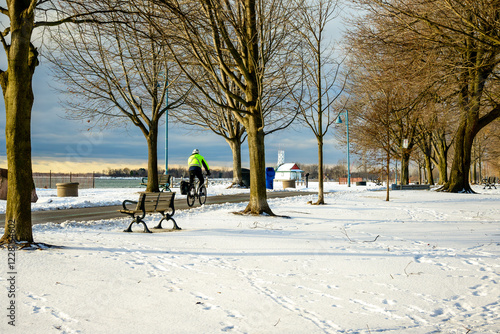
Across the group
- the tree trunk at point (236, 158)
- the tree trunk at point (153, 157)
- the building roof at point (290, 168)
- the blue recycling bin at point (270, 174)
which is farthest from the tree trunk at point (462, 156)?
the building roof at point (290, 168)

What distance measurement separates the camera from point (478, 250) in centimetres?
677

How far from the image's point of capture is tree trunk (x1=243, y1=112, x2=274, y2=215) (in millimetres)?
11273

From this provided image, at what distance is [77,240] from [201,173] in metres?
8.69

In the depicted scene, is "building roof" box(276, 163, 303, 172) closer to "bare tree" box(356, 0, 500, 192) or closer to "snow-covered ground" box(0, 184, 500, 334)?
"bare tree" box(356, 0, 500, 192)

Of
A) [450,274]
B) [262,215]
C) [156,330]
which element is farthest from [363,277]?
[262,215]

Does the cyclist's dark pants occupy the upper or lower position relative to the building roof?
lower

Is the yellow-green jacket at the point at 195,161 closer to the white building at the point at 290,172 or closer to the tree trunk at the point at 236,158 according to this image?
the tree trunk at the point at 236,158

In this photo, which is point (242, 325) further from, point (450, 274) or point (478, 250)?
point (478, 250)

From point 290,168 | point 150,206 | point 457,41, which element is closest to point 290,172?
point 290,168

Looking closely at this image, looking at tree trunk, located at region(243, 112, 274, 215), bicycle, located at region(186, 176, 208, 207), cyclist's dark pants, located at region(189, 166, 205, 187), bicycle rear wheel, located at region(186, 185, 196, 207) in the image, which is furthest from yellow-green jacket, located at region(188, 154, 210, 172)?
tree trunk, located at region(243, 112, 274, 215)

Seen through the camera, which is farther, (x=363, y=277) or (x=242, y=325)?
(x=363, y=277)

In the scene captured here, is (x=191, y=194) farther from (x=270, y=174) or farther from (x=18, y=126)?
(x=270, y=174)

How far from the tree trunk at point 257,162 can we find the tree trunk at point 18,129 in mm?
6095

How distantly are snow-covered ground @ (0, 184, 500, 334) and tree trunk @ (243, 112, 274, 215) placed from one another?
9.34 ft
